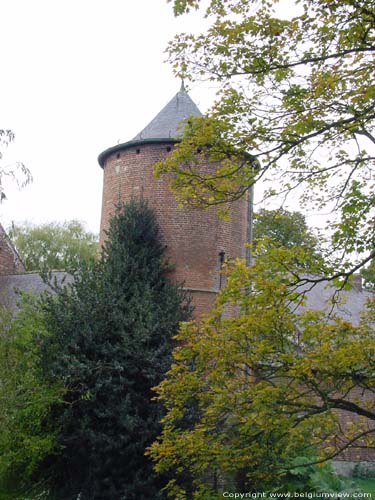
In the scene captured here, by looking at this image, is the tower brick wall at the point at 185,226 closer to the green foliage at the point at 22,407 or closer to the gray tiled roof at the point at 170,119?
the gray tiled roof at the point at 170,119

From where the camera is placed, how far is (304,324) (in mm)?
7219

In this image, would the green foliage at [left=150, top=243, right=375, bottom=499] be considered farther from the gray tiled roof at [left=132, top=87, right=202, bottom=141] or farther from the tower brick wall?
the gray tiled roof at [left=132, top=87, right=202, bottom=141]

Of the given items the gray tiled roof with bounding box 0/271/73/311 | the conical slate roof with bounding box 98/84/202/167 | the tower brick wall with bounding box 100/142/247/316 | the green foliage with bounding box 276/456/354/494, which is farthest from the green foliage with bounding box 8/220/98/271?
the green foliage with bounding box 276/456/354/494

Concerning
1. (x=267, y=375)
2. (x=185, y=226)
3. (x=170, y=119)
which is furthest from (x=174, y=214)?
(x=267, y=375)

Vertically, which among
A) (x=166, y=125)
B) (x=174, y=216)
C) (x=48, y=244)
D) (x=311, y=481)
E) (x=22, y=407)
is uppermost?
(x=48, y=244)

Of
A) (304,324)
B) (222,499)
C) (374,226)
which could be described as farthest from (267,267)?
(222,499)

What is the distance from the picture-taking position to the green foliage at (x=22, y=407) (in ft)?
36.8

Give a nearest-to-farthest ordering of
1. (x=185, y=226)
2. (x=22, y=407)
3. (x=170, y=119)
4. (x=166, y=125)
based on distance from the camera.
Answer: (x=22, y=407), (x=185, y=226), (x=166, y=125), (x=170, y=119)

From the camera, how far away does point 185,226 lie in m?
15.1

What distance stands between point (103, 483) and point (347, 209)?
8310 mm

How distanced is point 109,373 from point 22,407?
6.03 ft

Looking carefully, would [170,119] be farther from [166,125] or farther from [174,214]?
[174,214]

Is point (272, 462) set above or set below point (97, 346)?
below

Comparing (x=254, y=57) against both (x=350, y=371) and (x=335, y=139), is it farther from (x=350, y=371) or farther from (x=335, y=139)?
(x=350, y=371)
